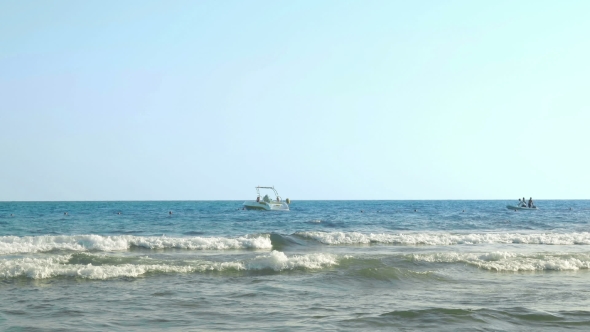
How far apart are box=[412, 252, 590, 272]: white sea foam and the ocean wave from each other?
14.9 feet

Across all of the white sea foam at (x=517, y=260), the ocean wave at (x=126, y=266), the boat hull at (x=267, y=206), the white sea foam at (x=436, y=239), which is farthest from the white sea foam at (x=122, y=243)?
the boat hull at (x=267, y=206)

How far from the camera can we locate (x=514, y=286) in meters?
16.3

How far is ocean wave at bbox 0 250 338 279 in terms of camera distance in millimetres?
17422

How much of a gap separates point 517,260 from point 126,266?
14.3m

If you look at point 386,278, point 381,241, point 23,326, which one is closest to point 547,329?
point 386,278

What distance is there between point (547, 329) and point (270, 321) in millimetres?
5483

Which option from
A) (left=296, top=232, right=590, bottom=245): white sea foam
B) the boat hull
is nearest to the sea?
(left=296, top=232, right=590, bottom=245): white sea foam

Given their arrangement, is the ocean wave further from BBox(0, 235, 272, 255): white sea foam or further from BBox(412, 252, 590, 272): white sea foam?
BBox(0, 235, 272, 255): white sea foam

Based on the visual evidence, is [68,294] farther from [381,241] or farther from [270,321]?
[381,241]

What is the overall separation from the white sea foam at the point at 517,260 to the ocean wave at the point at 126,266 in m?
4.53

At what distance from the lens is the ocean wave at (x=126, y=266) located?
57.2 feet

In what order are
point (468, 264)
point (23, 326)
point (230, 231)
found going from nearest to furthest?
point (23, 326), point (468, 264), point (230, 231)

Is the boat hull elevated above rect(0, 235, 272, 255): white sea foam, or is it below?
above

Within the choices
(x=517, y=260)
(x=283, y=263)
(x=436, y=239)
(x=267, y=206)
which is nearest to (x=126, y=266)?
(x=283, y=263)
